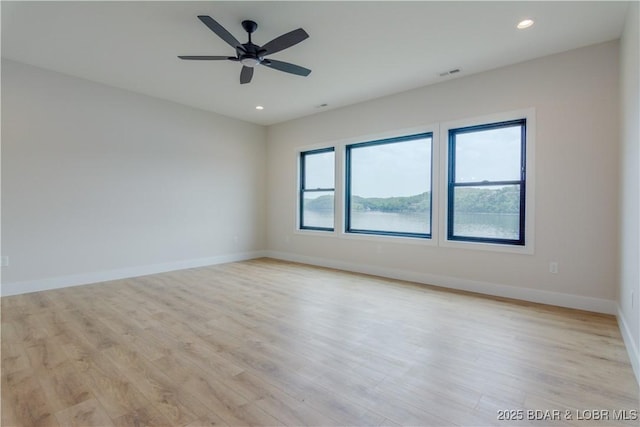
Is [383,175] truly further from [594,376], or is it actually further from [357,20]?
[594,376]

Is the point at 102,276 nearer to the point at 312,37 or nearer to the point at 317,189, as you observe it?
the point at 317,189

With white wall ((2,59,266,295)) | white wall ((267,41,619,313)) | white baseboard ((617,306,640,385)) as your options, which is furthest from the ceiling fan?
white baseboard ((617,306,640,385))

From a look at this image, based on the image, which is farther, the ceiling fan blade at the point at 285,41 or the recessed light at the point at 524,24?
the recessed light at the point at 524,24

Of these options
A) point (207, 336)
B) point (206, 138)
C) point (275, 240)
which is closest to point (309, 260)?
point (275, 240)

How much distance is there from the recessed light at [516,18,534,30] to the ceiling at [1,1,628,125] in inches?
2.2

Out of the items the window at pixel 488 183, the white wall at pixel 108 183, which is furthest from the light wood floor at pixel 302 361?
the window at pixel 488 183

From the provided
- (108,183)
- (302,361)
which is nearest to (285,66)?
(302,361)

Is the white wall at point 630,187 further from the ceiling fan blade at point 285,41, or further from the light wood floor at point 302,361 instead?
the ceiling fan blade at point 285,41

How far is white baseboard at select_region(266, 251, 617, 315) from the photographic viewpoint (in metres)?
3.32

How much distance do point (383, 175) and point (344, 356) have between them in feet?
11.4

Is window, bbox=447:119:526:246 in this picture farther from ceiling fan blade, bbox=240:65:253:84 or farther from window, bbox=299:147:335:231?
ceiling fan blade, bbox=240:65:253:84

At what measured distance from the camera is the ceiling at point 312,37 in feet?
8.98

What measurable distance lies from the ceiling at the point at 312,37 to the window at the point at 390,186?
39.8 inches

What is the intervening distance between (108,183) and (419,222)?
4.78 metres
